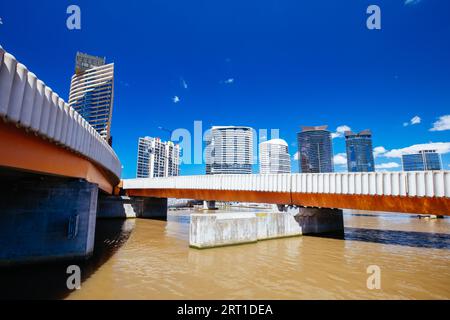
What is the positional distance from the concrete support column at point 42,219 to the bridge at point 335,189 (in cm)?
1746

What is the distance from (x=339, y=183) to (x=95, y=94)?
17439 cm

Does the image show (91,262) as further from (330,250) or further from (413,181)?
(413,181)

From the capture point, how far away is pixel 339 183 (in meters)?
22.4

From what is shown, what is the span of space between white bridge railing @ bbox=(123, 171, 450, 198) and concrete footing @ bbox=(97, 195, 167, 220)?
13377 mm

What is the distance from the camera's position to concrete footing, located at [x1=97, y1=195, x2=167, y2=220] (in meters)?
43.2

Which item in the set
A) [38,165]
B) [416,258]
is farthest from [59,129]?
[416,258]

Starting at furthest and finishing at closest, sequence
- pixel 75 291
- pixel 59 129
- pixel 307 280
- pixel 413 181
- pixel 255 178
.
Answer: pixel 255 178
pixel 413 181
pixel 307 280
pixel 75 291
pixel 59 129

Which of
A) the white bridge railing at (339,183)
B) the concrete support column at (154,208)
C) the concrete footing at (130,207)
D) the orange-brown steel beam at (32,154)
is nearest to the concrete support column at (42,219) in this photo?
the orange-brown steel beam at (32,154)

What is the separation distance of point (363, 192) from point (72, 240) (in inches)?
847

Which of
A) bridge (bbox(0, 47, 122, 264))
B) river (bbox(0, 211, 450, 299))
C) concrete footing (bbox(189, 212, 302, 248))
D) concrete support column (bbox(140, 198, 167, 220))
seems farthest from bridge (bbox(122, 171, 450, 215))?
bridge (bbox(0, 47, 122, 264))

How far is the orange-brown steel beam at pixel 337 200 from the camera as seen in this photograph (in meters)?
17.3

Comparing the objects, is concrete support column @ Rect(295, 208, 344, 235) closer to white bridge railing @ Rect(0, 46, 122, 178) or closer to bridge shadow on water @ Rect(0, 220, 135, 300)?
bridge shadow on water @ Rect(0, 220, 135, 300)

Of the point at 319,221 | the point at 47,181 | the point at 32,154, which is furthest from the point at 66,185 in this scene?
the point at 319,221
